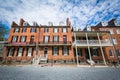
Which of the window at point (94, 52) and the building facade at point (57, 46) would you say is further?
the window at point (94, 52)

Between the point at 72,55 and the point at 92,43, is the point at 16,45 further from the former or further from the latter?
the point at 92,43

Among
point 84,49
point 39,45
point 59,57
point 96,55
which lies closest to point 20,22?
point 39,45

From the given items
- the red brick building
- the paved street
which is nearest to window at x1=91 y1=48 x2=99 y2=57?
the red brick building

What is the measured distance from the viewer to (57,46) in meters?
20.7

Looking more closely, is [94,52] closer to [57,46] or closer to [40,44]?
[57,46]

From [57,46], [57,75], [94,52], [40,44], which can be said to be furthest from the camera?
[94,52]

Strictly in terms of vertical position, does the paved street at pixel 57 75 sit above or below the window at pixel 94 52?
below

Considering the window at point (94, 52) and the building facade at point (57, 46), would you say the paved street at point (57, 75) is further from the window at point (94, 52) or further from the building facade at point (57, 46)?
the window at point (94, 52)

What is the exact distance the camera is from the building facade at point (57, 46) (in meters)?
19.2

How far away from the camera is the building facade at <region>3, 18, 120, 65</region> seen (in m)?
19.2

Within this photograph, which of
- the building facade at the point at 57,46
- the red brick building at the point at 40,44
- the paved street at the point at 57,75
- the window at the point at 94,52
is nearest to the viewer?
the paved street at the point at 57,75

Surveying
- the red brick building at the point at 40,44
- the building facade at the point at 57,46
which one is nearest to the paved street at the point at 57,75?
the building facade at the point at 57,46

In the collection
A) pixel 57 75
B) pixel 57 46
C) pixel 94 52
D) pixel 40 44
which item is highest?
pixel 40 44

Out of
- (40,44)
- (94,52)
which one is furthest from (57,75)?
(94,52)
